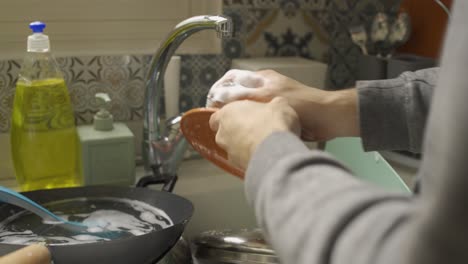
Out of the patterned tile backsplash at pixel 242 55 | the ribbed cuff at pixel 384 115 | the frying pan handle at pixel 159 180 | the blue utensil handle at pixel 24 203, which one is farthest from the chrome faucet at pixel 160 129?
the ribbed cuff at pixel 384 115

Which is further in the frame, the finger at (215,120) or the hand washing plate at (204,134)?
the hand washing plate at (204,134)

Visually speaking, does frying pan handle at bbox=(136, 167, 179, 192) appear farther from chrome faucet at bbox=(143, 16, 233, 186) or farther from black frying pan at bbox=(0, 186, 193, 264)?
black frying pan at bbox=(0, 186, 193, 264)

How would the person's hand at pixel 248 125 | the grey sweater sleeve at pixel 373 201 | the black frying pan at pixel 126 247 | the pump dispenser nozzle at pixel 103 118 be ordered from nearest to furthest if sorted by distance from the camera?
the grey sweater sleeve at pixel 373 201 → the person's hand at pixel 248 125 → the black frying pan at pixel 126 247 → the pump dispenser nozzle at pixel 103 118

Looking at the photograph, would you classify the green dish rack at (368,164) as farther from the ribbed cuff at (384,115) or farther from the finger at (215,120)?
the finger at (215,120)

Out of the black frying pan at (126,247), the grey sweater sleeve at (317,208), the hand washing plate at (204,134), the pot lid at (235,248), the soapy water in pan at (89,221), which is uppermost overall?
the grey sweater sleeve at (317,208)

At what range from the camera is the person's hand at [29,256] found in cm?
52

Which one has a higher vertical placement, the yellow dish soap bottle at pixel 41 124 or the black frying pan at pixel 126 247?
the yellow dish soap bottle at pixel 41 124

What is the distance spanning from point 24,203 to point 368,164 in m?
0.57

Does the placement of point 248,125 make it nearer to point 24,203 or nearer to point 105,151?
point 24,203

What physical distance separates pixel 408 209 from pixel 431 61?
32.3 inches

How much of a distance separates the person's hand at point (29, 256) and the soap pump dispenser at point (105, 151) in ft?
1.21

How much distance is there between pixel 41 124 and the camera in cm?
88

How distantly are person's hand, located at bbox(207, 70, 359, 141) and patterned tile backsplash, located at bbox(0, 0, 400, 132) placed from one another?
0.45 meters

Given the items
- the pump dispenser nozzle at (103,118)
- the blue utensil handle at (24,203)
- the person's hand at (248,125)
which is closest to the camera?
the person's hand at (248,125)
